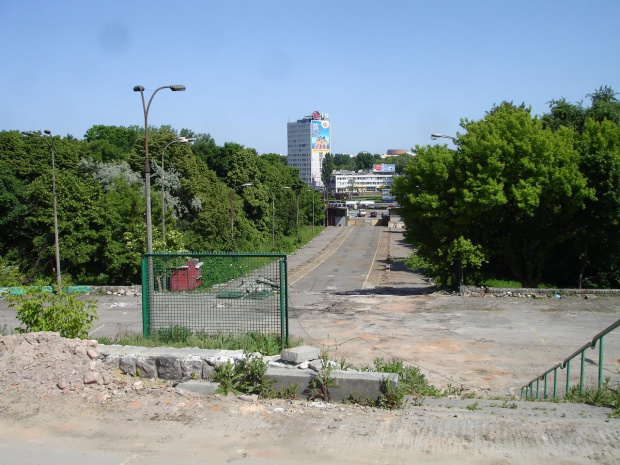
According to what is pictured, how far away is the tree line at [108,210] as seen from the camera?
34250 mm

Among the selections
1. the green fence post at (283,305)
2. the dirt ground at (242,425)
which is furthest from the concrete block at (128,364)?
the green fence post at (283,305)

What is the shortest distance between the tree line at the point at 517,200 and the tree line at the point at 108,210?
12989 millimetres

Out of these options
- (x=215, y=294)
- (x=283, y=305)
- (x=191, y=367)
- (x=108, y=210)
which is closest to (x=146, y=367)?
(x=191, y=367)

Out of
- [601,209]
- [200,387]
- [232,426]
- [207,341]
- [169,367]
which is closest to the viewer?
[232,426]

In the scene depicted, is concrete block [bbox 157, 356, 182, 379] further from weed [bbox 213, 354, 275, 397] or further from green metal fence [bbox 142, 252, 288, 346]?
green metal fence [bbox 142, 252, 288, 346]

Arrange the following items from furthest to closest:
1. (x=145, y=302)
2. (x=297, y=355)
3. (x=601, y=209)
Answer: (x=601, y=209) < (x=145, y=302) < (x=297, y=355)

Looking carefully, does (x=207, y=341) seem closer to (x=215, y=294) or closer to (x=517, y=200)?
(x=215, y=294)

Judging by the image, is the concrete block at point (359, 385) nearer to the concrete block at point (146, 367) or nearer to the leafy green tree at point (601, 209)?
the concrete block at point (146, 367)

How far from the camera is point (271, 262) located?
10641mm

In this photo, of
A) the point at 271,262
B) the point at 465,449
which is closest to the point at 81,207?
the point at 271,262

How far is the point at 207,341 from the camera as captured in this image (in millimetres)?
10117

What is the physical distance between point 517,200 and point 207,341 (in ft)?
59.6

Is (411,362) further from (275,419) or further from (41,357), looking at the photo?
(41,357)

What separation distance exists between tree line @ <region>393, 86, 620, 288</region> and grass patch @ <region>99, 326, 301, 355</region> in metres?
16.0
